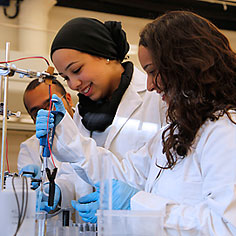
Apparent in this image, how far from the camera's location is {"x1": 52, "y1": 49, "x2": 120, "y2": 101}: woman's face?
1741 mm

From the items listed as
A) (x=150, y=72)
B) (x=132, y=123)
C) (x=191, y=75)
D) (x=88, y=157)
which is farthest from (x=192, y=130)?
(x=132, y=123)

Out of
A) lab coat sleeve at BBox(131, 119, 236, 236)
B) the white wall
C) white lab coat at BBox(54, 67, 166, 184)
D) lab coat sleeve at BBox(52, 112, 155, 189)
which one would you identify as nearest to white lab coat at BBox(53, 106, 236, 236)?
lab coat sleeve at BBox(131, 119, 236, 236)

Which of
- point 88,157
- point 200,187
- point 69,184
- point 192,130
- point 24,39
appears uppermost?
point 192,130

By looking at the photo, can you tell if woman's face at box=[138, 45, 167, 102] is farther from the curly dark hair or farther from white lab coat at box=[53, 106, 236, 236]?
white lab coat at box=[53, 106, 236, 236]

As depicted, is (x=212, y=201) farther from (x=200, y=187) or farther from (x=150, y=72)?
(x=150, y=72)

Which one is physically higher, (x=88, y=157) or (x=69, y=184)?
(x=88, y=157)

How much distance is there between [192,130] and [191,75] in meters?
0.16

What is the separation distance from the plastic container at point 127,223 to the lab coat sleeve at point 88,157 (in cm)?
58

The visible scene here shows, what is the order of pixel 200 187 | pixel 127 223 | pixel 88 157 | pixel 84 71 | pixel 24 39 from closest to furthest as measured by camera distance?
pixel 127 223 < pixel 200 187 < pixel 88 157 < pixel 84 71 < pixel 24 39

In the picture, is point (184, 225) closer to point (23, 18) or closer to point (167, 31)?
point (167, 31)

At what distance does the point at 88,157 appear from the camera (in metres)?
1.51

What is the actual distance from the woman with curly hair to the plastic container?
0.11 metres

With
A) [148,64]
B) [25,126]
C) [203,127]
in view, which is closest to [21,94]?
[25,126]

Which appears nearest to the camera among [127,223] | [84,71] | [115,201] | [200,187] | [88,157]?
[127,223]
